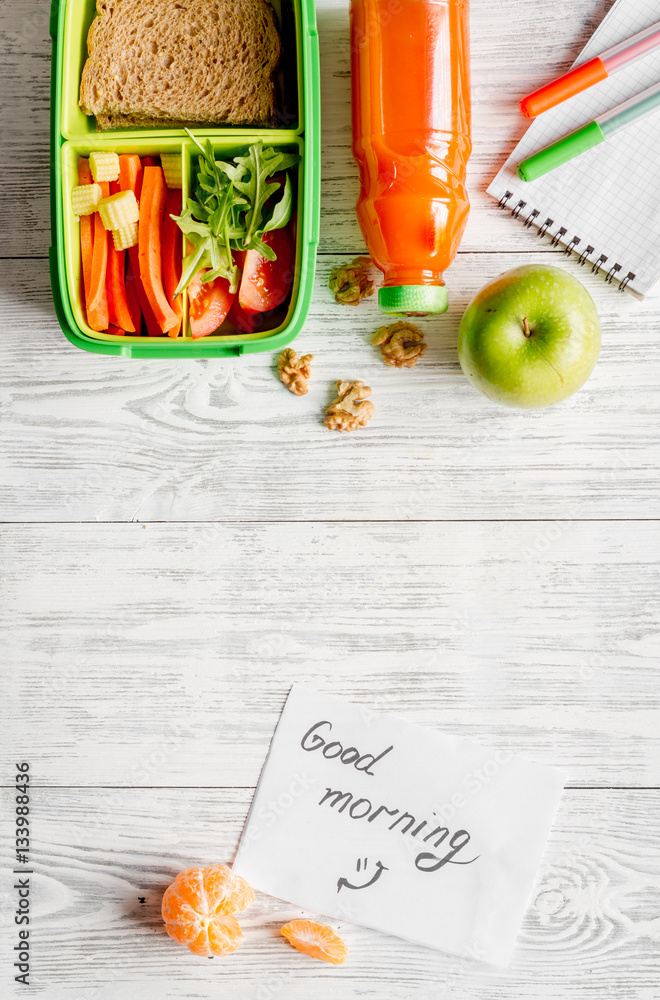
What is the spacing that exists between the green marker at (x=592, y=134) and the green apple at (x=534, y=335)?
0.12 metres

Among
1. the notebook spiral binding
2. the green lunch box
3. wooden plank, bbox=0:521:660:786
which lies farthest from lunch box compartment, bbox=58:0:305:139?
wooden plank, bbox=0:521:660:786

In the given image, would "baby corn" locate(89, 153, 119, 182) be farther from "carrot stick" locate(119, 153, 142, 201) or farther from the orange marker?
the orange marker

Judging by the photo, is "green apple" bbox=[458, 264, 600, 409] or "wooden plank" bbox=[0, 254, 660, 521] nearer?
"green apple" bbox=[458, 264, 600, 409]

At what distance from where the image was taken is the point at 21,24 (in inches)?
29.8

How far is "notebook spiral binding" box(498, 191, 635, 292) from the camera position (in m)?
0.74

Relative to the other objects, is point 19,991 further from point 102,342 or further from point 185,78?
point 185,78

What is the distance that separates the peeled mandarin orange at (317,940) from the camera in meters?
0.74

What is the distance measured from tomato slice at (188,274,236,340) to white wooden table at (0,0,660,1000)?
2.6 inches

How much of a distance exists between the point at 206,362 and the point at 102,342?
12 centimetres

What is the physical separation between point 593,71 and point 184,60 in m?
0.40

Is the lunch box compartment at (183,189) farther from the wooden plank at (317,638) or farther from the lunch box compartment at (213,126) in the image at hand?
the wooden plank at (317,638)

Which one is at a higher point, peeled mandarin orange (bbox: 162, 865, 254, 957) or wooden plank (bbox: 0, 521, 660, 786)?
wooden plank (bbox: 0, 521, 660, 786)

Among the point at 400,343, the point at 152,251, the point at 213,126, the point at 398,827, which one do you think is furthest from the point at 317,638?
the point at 213,126

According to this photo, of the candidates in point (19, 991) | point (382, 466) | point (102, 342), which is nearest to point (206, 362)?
point (102, 342)
